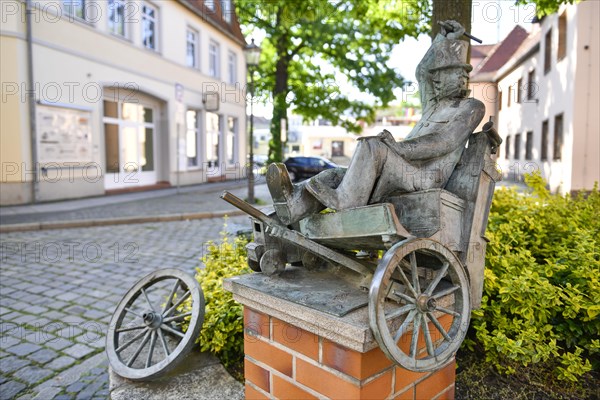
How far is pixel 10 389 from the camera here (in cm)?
288

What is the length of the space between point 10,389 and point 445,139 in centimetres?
290

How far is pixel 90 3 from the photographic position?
13359 mm

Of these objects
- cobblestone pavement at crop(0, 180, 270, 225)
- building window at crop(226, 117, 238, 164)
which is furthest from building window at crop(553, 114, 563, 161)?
building window at crop(226, 117, 238, 164)

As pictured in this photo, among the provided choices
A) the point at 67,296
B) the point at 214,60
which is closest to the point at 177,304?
the point at 67,296

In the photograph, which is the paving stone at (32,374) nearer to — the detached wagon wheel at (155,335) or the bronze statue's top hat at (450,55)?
the detached wagon wheel at (155,335)

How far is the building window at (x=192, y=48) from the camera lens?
1930 cm

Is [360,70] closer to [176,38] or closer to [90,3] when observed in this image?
[176,38]

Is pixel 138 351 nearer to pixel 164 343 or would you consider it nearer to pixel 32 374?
pixel 164 343

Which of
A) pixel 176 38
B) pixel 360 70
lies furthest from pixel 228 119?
pixel 360 70

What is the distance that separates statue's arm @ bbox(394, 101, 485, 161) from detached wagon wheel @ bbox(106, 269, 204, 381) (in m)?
1.39

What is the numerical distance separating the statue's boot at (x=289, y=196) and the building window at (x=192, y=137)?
17.9 meters

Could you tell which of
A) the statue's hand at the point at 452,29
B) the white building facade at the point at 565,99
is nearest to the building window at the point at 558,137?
the white building facade at the point at 565,99

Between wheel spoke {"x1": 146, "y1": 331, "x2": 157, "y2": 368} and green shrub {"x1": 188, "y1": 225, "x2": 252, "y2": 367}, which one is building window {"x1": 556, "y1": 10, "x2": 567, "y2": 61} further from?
wheel spoke {"x1": 146, "y1": 331, "x2": 157, "y2": 368}

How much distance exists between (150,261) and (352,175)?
4.88 metres
